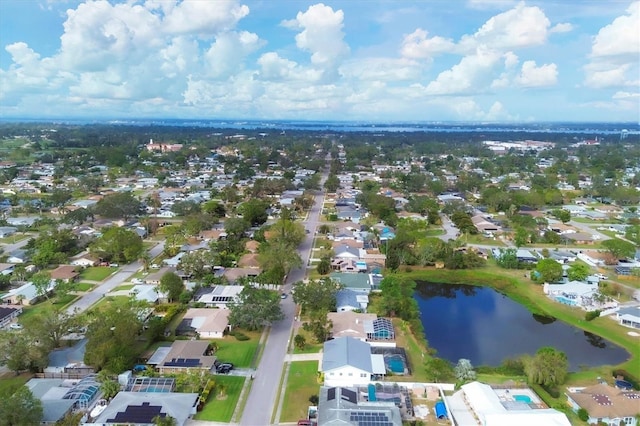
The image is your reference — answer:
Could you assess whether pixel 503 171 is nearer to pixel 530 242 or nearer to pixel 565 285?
pixel 530 242

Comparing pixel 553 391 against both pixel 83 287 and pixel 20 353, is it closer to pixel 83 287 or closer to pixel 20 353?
pixel 20 353

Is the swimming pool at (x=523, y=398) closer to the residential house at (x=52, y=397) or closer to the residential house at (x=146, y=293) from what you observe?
the residential house at (x=52, y=397)

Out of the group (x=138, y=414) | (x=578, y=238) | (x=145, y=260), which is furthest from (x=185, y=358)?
(x=578, y=238)

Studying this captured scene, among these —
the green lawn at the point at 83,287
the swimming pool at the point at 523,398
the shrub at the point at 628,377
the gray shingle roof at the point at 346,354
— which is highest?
the gray shingle roof at the point at 346,354

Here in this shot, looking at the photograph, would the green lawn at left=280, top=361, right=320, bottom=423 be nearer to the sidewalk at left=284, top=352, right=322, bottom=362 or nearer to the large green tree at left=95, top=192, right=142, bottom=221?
the sidewalk at left=284, top=352, right=322, bottom=362

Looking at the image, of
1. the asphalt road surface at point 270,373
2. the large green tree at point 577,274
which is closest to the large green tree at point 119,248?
the asphalt road surface at point 270,373
